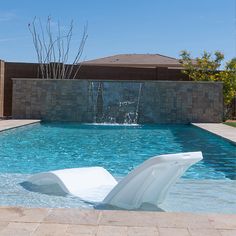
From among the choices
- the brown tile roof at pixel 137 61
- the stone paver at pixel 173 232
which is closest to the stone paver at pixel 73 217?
the stone paver at pixel 173 232

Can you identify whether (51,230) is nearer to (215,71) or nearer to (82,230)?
(82,230)

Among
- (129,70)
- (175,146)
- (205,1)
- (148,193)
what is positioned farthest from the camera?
(129,70)

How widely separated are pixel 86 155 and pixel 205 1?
301 inches

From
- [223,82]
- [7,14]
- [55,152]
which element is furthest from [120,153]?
[7,14]

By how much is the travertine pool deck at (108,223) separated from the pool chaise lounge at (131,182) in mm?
550

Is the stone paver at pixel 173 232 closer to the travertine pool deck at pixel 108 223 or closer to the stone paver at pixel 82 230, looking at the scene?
the travertine pool deck at pixel 108 223

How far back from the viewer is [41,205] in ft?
14.1

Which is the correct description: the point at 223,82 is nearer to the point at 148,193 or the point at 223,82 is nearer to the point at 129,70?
the point at 129,70

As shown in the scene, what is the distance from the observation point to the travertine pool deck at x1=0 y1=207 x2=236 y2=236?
2.91m

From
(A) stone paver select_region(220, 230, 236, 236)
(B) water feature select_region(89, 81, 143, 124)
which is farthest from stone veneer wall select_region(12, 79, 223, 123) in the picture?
(A) stone paver select_region(220, 230, 236, 236)

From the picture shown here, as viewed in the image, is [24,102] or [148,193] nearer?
[148,193]

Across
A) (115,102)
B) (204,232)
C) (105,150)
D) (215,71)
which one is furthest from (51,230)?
(215,71)

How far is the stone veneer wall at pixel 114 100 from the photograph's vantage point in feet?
54.1

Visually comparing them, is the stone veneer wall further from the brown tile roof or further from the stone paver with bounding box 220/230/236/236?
the stone paver with bounding box 220/230/236/236
